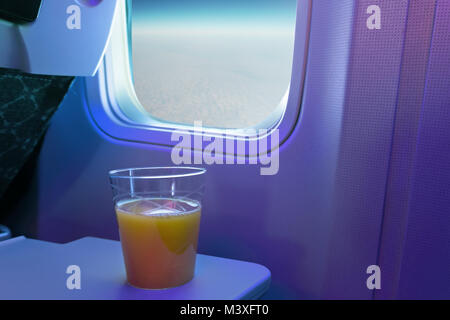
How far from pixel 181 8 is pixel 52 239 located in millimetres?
796

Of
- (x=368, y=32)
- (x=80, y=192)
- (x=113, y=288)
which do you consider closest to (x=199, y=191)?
(x=113, y=288)

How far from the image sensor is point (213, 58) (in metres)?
1.12

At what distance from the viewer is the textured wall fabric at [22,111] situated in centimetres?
95

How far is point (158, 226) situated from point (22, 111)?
0.56 metres

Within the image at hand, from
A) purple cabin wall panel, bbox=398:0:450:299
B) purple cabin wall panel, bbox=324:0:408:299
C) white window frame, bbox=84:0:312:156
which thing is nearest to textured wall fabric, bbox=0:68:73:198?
white window frame, bbox=84:0:312:156

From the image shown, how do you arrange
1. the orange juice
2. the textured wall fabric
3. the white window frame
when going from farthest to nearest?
the white window frame → the textured wall fabric → the orange juice

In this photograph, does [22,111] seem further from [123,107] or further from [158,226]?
[158,226]

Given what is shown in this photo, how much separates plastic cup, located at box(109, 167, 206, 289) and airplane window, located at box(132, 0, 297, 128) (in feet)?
1.23

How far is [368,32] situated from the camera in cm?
82

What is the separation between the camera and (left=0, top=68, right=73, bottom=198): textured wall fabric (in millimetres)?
952

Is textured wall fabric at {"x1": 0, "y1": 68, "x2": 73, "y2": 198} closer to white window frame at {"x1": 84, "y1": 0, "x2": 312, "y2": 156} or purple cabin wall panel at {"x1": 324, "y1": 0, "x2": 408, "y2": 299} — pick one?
white window frame at {"x1": 84, "y1": 0, "x2": 312, "y2": 156}

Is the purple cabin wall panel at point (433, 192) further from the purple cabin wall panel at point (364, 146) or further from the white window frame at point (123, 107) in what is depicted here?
the white window frame at point (123, 107)

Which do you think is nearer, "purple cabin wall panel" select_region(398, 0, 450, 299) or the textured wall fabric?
"purple cabin wall panel" select_region(398, 0, 450, 299)

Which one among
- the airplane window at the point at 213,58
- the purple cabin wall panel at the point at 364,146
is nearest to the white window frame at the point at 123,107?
the airplane window at the point at 213,58
